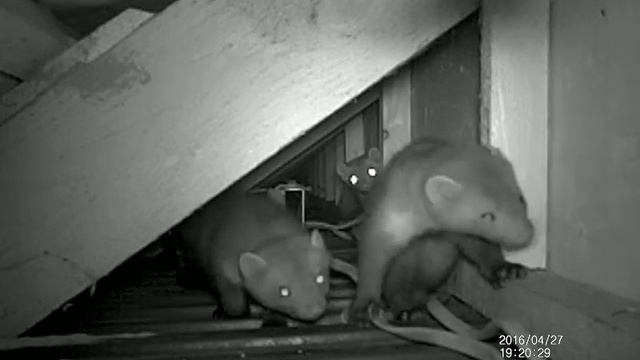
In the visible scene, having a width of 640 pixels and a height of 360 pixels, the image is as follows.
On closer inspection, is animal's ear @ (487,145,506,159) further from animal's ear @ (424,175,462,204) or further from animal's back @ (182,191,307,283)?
animal's back @ (182,191,307,283)

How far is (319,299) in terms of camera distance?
191 cm

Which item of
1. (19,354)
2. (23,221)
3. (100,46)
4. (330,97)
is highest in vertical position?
(100,46)

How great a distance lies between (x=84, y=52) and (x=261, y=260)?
0.67 metres

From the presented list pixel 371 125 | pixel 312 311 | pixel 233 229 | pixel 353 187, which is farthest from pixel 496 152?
pixel 371 125

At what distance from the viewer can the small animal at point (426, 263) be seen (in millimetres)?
1806

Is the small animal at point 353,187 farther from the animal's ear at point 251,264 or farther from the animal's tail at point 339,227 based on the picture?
the animal's ear at point 251,264

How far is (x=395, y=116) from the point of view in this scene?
2744mm

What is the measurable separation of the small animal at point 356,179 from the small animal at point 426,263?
40.8 inches

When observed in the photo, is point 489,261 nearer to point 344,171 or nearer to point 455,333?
point 455,333

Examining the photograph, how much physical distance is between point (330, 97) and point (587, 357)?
2.52 feet

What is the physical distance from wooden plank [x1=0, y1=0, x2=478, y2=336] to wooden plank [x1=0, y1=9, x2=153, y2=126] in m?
0.10

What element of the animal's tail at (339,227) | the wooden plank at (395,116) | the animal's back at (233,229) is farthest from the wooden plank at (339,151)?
the animal's back at (233,229)

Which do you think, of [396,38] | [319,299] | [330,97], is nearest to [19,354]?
[319,299]

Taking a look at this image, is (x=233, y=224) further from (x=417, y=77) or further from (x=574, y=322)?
(x=574, y=322)
